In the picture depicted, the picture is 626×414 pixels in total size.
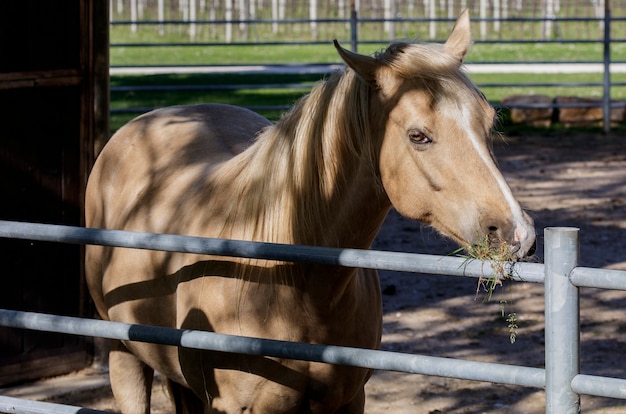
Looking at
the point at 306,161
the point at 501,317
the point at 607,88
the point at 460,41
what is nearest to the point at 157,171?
the point at 306,161

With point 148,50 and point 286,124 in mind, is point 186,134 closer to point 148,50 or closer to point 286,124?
point 286,124

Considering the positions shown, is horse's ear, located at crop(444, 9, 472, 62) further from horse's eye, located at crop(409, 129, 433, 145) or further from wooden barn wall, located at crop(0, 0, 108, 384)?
wooden barn wall, located at crop(0, 0, 108, 384)

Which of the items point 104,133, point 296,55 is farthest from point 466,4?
point 104,133

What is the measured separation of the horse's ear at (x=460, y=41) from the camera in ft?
9.99

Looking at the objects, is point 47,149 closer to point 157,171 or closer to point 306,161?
point 157,171

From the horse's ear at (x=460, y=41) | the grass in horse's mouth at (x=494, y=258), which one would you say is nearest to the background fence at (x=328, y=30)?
the horse's ear at (x=460, y=41)

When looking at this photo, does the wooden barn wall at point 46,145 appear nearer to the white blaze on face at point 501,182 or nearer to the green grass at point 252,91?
the white blaze on face at point 501,182

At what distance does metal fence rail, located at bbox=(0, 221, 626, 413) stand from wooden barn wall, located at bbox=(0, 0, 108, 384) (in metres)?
2.48

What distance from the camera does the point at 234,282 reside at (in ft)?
10.4

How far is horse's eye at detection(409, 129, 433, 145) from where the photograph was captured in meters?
2.71

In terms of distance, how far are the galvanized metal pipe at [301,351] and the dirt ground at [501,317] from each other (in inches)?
38.6

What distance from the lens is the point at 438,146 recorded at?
268 cm

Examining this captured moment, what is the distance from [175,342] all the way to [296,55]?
1989cm

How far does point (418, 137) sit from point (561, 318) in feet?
2.60
